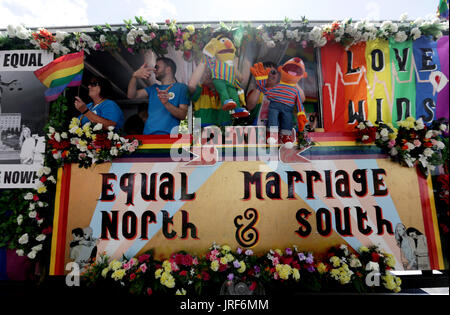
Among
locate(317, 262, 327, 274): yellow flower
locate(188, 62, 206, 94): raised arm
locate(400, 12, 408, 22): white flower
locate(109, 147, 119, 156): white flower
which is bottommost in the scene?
locate(317, 262, 327, 274): yellow flower

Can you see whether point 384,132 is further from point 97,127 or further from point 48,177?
point 48,177

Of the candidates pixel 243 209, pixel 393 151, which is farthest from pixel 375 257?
pixel 243 209

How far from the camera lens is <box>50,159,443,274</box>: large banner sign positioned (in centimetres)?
323

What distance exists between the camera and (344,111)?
361 centimetres

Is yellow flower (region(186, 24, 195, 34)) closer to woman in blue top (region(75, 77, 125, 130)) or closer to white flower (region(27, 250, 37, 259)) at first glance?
woman in blue top (region(75, 77, 125, 130))

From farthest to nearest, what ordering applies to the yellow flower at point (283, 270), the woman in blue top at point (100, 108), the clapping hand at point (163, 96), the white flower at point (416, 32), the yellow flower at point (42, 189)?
the clapping hand at point (163, 96) < the woman in blue top at point (100, 108) < the white flower at point (416, 32) < the yellow flower at point (42, 189) < the yellow flower at point (283, 270)

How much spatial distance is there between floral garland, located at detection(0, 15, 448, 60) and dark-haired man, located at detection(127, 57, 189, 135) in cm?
32

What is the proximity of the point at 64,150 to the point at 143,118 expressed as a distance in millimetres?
2092

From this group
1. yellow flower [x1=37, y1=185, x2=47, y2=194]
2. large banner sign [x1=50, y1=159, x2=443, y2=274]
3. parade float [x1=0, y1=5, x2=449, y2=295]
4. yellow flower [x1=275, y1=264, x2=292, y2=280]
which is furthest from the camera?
yellow flower [x1=37, y1=185, x2=47, y2=194]

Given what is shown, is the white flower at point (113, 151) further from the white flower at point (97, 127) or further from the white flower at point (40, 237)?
the white flower at point (40, 237)

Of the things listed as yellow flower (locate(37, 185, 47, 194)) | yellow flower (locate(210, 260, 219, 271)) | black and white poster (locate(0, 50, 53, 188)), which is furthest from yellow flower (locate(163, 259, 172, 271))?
black and white poster (locate(0, 50, 53, 188))

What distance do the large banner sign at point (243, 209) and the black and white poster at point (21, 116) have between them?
0.62 meters

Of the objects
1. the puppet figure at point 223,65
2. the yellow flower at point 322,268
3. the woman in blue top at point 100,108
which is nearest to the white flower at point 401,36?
the puppet figure at point 223,65

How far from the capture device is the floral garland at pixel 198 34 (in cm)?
351
